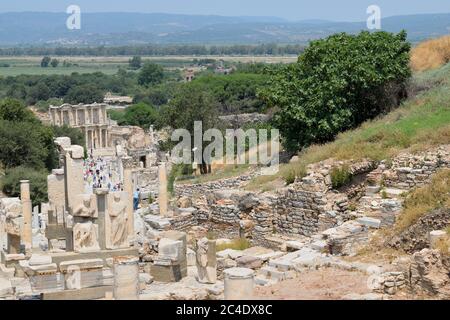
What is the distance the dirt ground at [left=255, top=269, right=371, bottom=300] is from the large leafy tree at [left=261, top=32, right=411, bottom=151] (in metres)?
15.4

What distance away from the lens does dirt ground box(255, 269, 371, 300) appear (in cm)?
1354

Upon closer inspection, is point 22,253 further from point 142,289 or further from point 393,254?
point 393,254

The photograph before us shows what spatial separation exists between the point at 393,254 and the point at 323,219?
454cm

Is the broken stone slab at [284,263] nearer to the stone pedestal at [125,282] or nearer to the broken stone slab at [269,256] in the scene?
the broken stone slab at [269,256]

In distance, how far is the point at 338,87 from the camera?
29797 millimetres

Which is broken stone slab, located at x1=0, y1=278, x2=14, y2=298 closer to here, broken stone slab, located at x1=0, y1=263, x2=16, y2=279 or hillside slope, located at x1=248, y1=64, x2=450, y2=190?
broken stone slab, located at x1=0, y1=263, x2=16, y2=279

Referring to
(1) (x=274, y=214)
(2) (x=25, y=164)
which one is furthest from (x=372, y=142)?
(2) (x=25, y=164)

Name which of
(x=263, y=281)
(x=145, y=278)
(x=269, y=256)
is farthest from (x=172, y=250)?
(x=263, y=281)

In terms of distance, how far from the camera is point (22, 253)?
2119 centimetres

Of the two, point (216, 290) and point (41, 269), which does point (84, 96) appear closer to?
point (41, 269)

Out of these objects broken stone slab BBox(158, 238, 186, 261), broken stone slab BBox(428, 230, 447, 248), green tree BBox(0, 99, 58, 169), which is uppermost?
broken stone slab BBox(428, 230, 447, 248)

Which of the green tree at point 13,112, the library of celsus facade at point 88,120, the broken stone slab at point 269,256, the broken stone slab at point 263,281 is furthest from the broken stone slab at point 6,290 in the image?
the library of celsus facade at point 88,120

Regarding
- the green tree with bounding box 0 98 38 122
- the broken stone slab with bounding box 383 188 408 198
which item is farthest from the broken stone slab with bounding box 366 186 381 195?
the green tree with bounding box 0 98 38 122

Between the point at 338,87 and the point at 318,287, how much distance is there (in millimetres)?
16704
